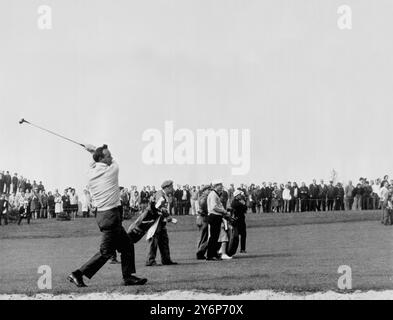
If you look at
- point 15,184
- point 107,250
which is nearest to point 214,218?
point 107,250

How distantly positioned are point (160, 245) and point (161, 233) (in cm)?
31

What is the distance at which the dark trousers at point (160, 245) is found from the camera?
2019 centimetres

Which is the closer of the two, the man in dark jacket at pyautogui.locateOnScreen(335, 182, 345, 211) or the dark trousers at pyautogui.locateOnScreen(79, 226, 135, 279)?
the dark trousers at pyautogui.locateOnScreen(79, 226, 135, 279)

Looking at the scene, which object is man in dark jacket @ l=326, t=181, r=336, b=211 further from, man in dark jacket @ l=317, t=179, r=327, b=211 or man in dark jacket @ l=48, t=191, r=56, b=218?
man in dark jacket @ l=48, t=191, r=56, b=218

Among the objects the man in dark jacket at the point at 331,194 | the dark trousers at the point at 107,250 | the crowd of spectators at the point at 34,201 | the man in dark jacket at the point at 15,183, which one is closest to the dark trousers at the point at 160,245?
the dark trousers at the point at 107,250

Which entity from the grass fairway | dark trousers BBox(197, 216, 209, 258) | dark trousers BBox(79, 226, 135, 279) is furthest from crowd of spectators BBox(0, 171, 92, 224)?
dark trousers BBox(79, 226, 135, 279)

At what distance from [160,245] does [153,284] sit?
4.80 meters

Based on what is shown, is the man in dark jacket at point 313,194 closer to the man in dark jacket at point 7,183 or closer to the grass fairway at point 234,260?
the grass fairway at point 234,260

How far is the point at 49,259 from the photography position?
2206 centimetres

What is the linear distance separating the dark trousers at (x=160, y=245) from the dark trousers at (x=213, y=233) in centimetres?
153

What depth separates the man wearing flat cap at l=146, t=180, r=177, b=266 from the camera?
20.2 metres

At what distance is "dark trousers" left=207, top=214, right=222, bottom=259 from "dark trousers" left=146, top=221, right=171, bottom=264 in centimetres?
153

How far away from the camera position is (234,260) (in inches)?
832

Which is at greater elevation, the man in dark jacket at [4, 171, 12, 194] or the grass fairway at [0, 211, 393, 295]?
the man in dark jacket at [4, 171, 12, 194]
